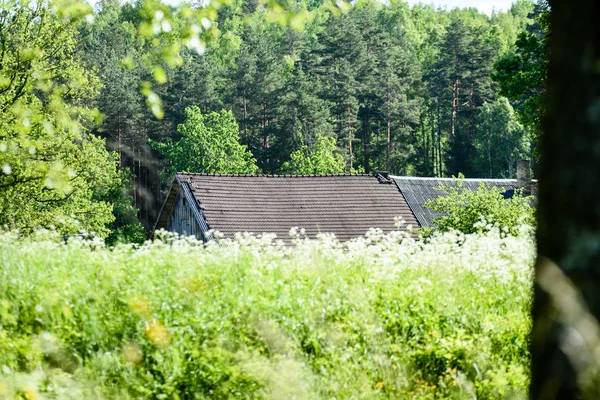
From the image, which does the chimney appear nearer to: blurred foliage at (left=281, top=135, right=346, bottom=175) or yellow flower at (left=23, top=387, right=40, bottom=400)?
yellow flower at (left=23, top=387, right=40, bottom=400)

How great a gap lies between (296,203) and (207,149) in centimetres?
2946

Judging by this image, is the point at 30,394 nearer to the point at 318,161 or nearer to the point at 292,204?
the point at 292,204

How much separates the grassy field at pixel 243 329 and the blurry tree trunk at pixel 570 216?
4171 mm

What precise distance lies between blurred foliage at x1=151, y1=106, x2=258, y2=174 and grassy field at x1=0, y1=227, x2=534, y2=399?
50049mm

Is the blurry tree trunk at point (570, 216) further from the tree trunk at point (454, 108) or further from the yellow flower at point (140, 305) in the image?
the tree trunk at point (454, 108)

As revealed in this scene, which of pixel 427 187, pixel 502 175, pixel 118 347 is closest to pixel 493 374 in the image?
pixel 118 347

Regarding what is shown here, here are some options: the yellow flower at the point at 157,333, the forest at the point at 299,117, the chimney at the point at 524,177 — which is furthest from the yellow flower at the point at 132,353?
the forest at the point at 299,117

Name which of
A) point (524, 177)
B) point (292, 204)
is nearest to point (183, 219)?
point (292, 204)

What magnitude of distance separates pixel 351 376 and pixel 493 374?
114cm

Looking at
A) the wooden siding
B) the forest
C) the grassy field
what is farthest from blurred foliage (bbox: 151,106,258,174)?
the grassy field

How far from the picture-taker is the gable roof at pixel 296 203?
1115 inches

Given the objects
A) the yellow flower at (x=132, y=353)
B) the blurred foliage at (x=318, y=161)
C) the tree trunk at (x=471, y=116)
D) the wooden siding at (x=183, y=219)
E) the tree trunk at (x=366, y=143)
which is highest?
the tree trunk at (x=471, y=116)

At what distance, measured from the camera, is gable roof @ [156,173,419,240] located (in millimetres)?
28312

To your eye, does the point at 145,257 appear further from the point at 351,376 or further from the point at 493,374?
the point at 493,374
